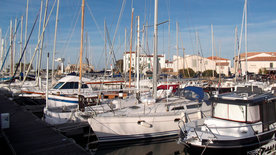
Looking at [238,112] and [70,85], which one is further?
[70,85]

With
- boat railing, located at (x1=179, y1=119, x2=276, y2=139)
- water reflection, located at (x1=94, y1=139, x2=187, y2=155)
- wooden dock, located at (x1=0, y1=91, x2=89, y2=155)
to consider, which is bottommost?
water reflection, located at (x1=94, y1=139, x2=187, y2=155)

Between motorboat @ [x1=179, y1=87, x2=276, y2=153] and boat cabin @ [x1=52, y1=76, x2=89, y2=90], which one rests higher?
boat cabin @ [x1=52, y1=76, x2=89, y2=90]

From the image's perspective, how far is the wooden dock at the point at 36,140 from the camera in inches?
362

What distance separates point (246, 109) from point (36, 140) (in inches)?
366

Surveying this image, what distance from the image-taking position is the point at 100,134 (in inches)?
457

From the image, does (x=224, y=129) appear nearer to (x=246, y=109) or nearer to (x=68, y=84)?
(x=246, y=109)

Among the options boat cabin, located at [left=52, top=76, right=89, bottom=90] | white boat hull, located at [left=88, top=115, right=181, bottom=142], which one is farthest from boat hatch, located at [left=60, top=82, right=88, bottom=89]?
white boat hull, located at [left=88, top=115, right=181, bottom=142]

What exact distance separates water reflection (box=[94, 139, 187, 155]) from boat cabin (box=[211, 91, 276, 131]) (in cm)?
289

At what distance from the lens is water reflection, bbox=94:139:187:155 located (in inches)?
444

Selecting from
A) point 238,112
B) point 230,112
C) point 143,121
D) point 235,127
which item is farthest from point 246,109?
point 143,121

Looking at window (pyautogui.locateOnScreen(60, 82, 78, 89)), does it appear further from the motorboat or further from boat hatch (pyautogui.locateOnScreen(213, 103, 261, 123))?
boat hatch (pyautogui.locateOnScreen(213, 103, 261, 123))

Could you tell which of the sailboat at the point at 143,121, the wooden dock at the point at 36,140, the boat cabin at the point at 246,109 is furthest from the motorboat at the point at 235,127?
the wooden dock at the point at 36,140

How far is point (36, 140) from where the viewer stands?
10461 millimetres

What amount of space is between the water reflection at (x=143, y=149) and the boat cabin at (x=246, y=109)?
289 cm
